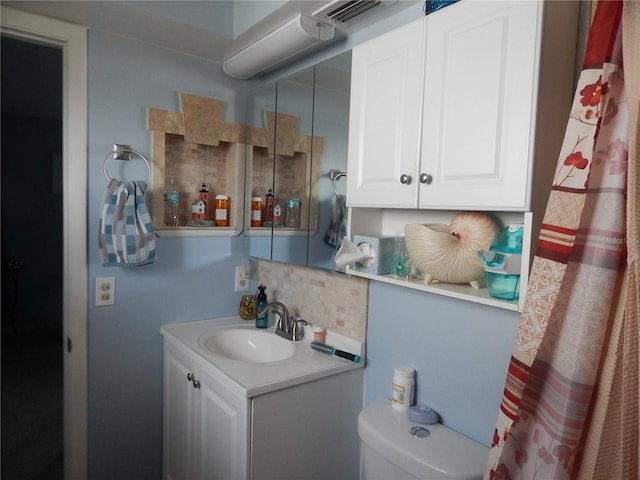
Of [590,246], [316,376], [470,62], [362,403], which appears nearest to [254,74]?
Result: [470,62]

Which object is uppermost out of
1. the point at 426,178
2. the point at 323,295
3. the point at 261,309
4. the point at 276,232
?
the point at 426,178

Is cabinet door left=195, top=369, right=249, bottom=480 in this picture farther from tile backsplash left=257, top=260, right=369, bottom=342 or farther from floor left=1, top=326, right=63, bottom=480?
floor left=1, top=326, right=63, bottom=480

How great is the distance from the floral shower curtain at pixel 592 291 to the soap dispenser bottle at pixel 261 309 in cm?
129

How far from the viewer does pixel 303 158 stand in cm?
183

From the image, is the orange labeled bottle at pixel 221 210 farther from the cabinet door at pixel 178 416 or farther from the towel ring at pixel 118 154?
the cabinet door at pixel 178 416

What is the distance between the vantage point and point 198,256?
6.88 ft

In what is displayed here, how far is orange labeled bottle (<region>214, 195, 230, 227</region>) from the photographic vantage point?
209 cm

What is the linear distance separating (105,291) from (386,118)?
137 centimetres

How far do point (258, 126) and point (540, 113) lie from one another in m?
1.38

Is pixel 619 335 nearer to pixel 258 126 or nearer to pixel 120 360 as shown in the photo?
pixel 258 126

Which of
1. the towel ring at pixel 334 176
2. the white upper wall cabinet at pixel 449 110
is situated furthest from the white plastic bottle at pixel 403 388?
the towel ring at pixel 334 176

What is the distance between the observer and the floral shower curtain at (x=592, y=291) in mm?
792

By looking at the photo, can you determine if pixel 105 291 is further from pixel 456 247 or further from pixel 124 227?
pixel 456 247

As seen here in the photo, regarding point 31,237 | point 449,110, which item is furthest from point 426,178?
point 31,237
